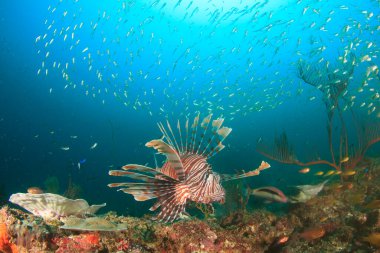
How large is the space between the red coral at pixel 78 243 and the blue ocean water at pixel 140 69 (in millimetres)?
5427

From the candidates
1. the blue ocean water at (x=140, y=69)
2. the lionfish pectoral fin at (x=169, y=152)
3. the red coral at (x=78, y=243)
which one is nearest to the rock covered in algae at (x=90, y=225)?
the red coral at (x=78, y=243)

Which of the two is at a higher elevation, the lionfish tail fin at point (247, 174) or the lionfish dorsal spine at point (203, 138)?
the lionfish dorsal spine at point (203, 138)

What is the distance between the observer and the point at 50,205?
302cm

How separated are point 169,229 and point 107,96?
224 ft

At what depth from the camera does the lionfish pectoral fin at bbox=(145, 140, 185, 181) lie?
237 centimetres

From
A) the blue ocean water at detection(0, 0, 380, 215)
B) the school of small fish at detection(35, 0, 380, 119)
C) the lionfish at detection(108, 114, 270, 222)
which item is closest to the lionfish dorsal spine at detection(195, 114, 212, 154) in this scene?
the lionfish at detection(108, 114, 270, 222)

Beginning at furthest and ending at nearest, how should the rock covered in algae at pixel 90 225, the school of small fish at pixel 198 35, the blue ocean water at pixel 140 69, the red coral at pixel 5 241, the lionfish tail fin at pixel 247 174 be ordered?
the school of small fish at pixel 198 35, the blue ocean water at pixel 140 69, the lionfish tail fin at pixel 247 174, the red coral at pixel 5 241, the rock covered in algae at pixel 90 225

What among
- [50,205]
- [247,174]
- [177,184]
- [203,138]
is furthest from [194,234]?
[50,205]

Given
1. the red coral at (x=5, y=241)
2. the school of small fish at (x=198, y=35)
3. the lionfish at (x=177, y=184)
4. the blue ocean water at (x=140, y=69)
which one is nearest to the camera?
the red coral at (x=5, y=241)

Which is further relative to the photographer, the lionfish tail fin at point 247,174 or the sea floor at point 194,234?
the lionfish tail fin at point 247,174

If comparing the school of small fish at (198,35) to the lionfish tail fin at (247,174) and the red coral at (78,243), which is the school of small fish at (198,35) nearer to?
the lionfish tail fin at (247,174)

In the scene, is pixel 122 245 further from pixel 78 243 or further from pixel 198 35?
pixel 198 35

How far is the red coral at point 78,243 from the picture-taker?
2367mm

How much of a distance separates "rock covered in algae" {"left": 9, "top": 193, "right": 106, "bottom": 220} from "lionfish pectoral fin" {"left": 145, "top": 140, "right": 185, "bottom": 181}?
1.23 metres
